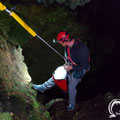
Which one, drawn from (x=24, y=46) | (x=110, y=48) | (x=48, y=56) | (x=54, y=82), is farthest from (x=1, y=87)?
(x=110, y=48)

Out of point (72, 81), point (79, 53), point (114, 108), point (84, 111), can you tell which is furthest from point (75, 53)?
point (84, 111)

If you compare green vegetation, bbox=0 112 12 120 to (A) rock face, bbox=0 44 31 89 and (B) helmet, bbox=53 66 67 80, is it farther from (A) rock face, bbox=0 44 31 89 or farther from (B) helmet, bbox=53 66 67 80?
(B) helmet, bbox=53 66 67 80

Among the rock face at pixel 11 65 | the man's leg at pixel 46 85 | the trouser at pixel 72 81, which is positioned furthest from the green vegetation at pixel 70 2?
the man's leg at pixel 46 85

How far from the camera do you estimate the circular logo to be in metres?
4.17

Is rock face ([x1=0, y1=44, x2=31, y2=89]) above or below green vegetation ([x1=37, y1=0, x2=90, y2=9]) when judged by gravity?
below

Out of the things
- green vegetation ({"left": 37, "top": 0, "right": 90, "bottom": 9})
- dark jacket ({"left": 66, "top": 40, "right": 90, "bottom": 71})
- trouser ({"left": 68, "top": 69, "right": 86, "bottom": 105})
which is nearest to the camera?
dark jacket ({"left": 66, "top": 40, "right": 90, "bottom": 71})

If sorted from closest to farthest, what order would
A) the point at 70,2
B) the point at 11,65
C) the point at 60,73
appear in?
the point at 60,73
the point at 11,65
the point at 70,2

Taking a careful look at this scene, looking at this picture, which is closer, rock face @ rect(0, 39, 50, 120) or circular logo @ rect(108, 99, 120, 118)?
rock face @ rect(0, 39, 50, 120)

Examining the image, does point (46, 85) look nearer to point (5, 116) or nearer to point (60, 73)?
point (60, 73)

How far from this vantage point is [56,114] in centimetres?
520

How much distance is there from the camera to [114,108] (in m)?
4.41

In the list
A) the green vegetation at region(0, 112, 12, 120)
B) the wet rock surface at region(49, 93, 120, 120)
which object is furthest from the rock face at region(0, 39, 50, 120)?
the wet rock surface at region(49, 93, 120, 120)

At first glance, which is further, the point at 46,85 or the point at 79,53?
the point at 46,85

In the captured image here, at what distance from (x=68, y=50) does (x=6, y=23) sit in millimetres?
2743
